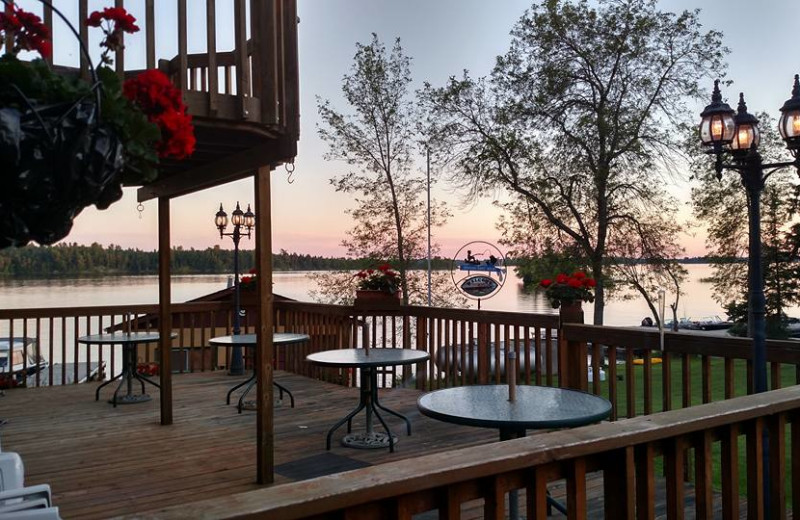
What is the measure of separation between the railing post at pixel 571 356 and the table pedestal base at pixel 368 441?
4.15 ft

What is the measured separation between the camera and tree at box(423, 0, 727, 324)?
14.8 meters

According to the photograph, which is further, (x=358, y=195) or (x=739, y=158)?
(x=358, y=195)

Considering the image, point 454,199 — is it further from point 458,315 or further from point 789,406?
point 789,406

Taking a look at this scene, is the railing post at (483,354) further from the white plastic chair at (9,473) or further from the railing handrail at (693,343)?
the white plastic chair at (9,473)

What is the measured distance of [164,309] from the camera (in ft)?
17.0

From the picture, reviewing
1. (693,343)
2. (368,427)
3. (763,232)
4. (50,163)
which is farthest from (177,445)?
(763,232)

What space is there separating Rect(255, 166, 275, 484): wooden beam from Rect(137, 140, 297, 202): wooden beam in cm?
12

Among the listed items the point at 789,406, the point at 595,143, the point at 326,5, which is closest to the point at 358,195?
the point at 326,5

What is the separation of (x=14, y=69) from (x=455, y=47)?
15.4m

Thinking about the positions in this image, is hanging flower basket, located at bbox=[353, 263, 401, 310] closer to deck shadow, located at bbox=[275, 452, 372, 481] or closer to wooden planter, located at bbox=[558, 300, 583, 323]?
wooden planter, located at bbox=[558, 300, 583, 323]

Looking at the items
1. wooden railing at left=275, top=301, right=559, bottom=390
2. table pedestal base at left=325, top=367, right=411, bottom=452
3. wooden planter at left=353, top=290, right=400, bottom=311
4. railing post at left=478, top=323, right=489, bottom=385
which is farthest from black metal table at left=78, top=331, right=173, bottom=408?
railing post at left=478, top=323, right=489, bottom=385

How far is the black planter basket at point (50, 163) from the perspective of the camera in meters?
1.19

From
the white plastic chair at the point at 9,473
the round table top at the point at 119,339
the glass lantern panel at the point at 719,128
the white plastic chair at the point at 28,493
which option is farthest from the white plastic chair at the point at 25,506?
the glass lantern panel at the point at 719,128

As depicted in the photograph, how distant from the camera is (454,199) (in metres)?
14.9
